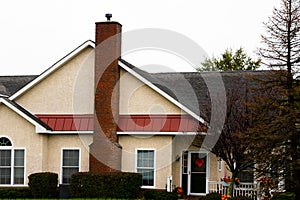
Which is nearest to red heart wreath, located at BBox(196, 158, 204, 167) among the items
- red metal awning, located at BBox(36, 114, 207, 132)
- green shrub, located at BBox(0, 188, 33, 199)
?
red metal awning, located at BBox(36, 114, 207, 132)

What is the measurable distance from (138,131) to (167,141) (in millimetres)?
1434

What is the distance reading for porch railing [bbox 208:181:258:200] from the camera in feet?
91.4

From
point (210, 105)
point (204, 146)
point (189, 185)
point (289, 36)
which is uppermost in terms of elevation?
point (289, 36)

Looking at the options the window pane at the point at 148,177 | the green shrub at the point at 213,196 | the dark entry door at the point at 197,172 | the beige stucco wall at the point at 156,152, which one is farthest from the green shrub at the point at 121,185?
the dark entry door at the point at 197,172

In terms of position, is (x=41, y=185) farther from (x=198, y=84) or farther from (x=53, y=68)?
(x=198, y=84)

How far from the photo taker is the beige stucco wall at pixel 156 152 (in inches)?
1146

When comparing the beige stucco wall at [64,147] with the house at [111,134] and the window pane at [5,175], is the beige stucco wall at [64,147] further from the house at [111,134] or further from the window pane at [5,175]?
the window pane at [5,175]

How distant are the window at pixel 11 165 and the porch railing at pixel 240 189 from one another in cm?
893

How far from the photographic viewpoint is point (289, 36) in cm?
2275

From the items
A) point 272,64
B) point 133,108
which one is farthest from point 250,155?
point 133,108

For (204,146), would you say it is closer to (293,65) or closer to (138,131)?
(138,131)

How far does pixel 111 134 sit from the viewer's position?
97.8 ft

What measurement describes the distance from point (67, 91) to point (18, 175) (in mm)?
4808

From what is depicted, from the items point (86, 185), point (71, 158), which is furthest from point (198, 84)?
point (86, 185)
